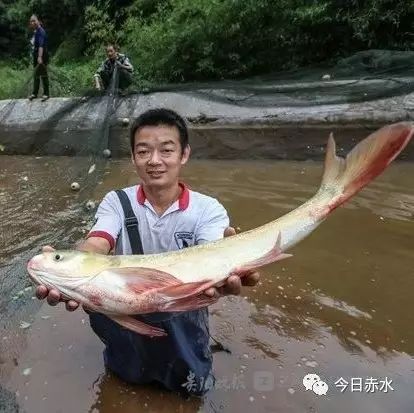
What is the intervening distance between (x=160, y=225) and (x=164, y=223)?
22 millimetres

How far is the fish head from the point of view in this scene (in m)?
2.03

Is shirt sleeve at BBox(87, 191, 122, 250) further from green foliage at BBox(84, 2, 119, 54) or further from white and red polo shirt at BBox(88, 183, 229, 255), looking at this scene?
green foliage at BBox(84, 2, 119, 54)

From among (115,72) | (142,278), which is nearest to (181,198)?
(142,278)

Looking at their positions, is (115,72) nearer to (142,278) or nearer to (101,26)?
(101,26)

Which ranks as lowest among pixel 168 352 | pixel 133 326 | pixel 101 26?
pixel 168 352

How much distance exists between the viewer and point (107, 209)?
8.96 feet

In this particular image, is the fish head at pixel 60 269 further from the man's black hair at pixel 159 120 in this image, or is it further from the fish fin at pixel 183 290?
the man's black hair at pixel 159 120

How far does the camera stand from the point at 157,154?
260cm

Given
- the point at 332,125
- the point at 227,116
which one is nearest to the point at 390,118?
the point at 332,125

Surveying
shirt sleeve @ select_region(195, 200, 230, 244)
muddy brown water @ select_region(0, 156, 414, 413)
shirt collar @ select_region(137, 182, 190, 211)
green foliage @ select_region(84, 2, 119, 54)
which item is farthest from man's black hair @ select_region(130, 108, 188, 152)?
green foliage @ select_region(84, 2, 119, 54)

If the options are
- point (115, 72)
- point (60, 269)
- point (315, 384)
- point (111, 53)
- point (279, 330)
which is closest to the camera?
point (60, 269)

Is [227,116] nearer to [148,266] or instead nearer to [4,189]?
[4,189]

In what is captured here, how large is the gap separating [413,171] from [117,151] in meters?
4.45

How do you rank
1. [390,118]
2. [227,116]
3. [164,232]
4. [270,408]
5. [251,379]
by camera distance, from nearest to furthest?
[164,232] < [270,408] < [251,379] < [390,118] < [227,116]
